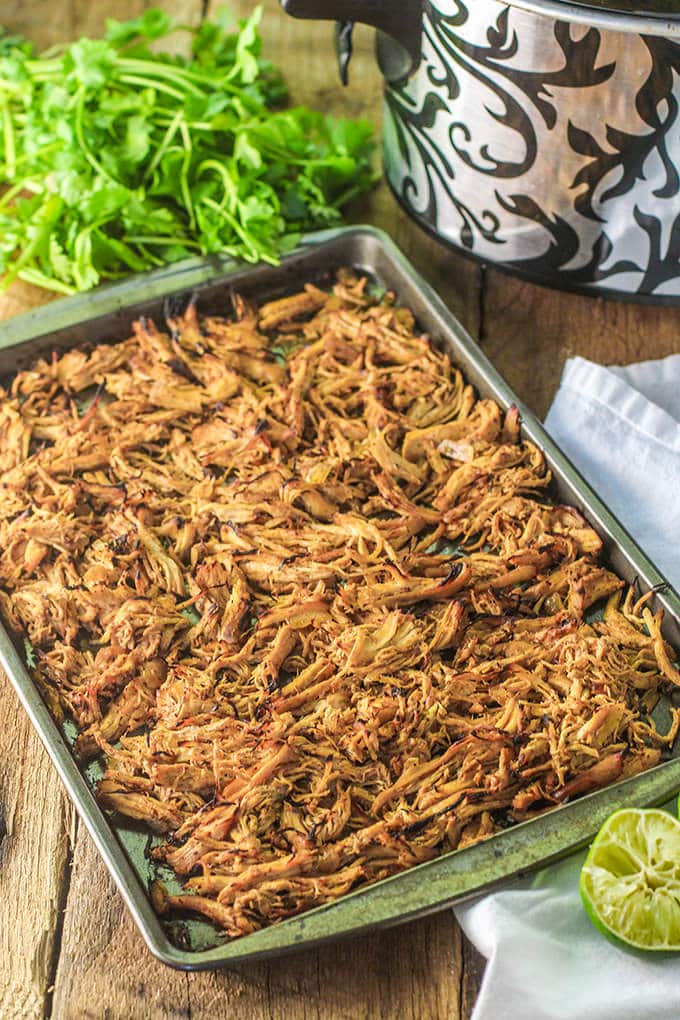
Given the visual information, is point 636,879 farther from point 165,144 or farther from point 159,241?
point 165,144

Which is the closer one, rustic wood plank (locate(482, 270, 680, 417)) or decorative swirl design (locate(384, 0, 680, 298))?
decorative swirl design (locate(384, 0, 680, 298))

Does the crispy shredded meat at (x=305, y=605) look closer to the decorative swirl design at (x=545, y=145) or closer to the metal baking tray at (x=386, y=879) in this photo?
the metal baking tray at (x=386, y=879)

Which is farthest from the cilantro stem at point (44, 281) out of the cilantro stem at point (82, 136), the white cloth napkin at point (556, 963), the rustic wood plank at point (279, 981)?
the white cloth napkin at point (556, 963)

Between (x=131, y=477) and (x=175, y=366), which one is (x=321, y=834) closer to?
(x=131, y=477)

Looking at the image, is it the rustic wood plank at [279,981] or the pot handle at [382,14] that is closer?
the rustic wood plank at [279,981]

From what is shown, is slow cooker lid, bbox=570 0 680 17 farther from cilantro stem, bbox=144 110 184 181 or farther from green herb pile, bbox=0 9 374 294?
cilantro stem, bbox=144 110 184 181

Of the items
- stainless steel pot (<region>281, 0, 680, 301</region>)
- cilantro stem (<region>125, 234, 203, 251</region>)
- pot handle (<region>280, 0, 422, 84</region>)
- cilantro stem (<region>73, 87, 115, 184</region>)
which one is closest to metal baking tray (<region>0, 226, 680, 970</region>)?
cilantro stem (<region>125, 234, 203, 251</region>)
